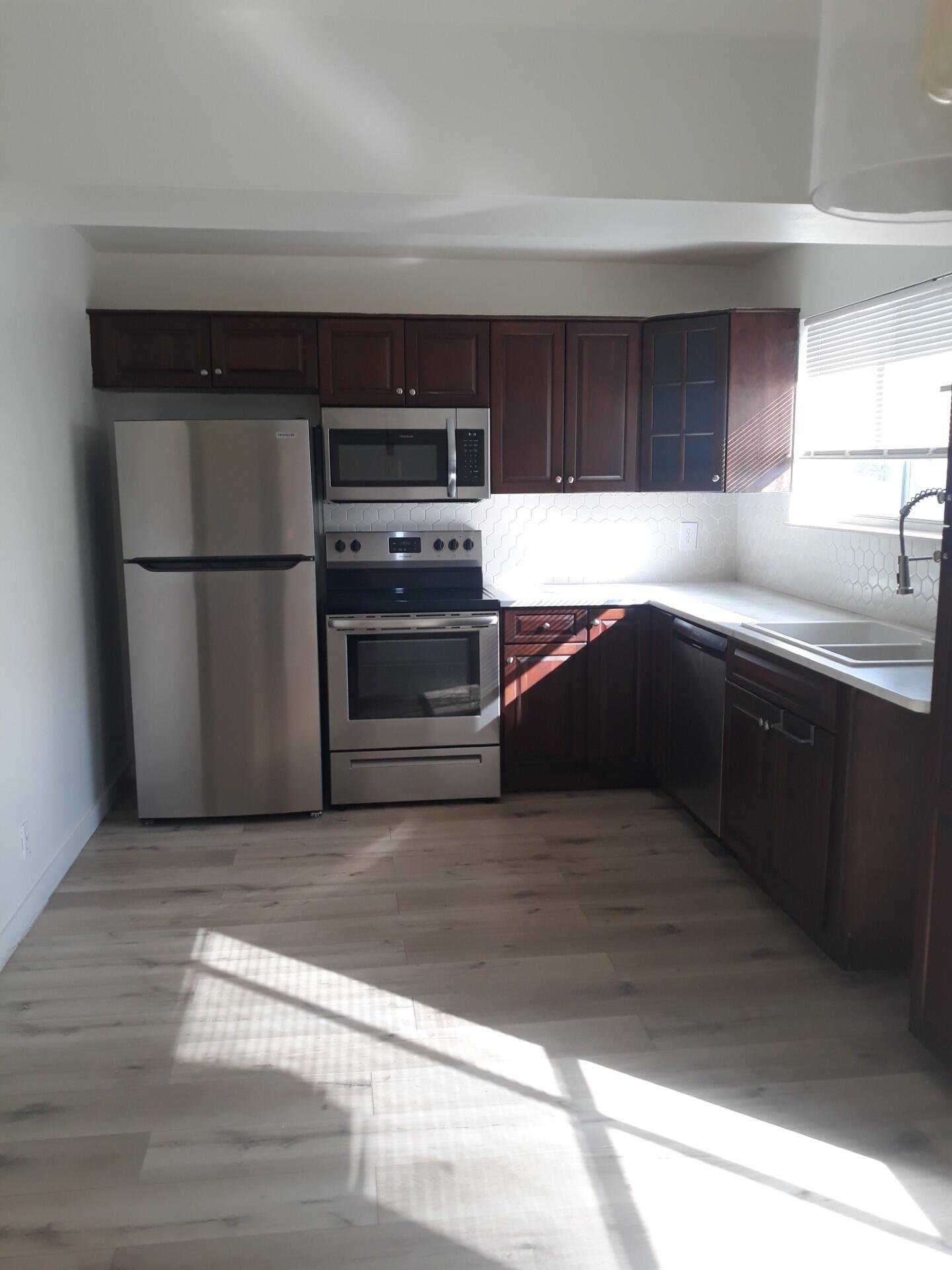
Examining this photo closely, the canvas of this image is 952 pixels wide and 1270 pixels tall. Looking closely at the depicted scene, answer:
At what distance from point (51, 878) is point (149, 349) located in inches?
86.8

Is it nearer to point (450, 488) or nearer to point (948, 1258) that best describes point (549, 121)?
point (450, 488)

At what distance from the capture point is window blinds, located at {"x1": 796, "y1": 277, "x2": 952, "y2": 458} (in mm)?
3326

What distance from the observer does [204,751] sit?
409 centimetres

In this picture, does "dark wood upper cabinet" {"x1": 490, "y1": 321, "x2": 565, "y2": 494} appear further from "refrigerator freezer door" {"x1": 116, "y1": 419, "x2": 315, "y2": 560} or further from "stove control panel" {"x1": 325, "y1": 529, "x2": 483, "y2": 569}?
"refrigerator freezer door" {"x1": 116, "y1": 419, "x2": 315, "y2": 560}

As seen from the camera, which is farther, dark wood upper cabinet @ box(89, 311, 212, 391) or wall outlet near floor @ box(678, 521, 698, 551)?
wall outlet near floor @ box(678, 521, 698, 551)

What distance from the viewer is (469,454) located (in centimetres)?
435

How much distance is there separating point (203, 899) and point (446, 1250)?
70.8 inches

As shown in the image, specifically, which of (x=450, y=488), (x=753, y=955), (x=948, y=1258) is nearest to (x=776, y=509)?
(x=450, y=488)

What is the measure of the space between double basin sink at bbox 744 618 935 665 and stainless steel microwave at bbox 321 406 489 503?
1.51m

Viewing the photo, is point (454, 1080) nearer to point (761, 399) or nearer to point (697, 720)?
point (697, 720)

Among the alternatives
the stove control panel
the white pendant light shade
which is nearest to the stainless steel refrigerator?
the stove control panel

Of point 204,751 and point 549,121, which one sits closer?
point 549,121

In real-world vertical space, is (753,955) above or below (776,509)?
below

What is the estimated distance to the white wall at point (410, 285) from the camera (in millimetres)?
4422
